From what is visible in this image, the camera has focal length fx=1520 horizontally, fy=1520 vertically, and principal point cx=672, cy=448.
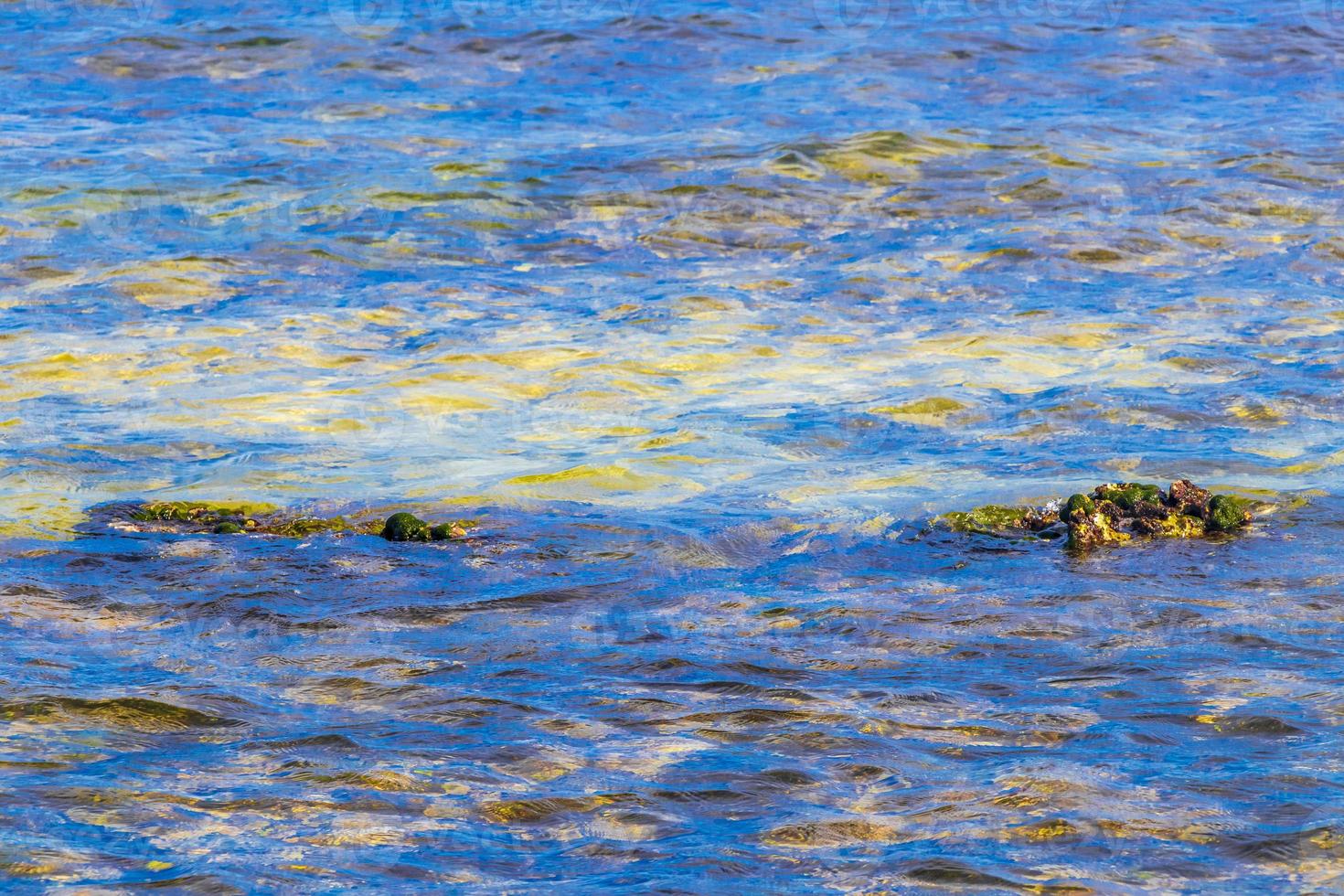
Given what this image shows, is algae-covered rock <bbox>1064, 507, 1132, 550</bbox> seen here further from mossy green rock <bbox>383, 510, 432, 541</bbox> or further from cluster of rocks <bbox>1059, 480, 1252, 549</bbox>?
mossy green rock <bbox>383, 510, 432, 541</bbox>

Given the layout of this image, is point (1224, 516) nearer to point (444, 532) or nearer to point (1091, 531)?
point (1091, 531)

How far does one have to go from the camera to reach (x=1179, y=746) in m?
4.84

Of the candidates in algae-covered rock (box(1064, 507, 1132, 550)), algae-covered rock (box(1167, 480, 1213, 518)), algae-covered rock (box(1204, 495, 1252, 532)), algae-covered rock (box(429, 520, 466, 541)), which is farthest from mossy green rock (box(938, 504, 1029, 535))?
algae-covered rock (box(429, 520, 466, 541))

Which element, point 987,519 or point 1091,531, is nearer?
point 1091,531

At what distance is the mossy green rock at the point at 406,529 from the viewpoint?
6957 mm

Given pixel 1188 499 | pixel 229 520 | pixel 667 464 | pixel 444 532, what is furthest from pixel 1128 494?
pixel 229 520

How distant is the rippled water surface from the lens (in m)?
4.46

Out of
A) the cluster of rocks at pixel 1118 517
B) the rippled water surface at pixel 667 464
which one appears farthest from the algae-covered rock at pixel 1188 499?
the rippled water surface at pixel 667 464

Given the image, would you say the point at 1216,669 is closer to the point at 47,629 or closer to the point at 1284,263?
the point at 47,629

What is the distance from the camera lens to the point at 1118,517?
694cm

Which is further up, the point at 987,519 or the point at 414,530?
the point at 414,530

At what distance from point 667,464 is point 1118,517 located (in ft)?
8.00

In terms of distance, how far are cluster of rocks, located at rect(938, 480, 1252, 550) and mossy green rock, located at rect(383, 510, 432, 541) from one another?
95.5 inches

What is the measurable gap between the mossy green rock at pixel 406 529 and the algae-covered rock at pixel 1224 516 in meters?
3.56
